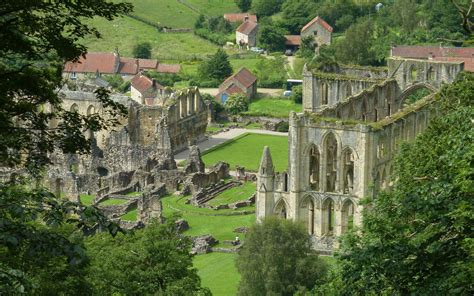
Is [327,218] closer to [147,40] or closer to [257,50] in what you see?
[257,50]

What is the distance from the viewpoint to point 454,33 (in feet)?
393

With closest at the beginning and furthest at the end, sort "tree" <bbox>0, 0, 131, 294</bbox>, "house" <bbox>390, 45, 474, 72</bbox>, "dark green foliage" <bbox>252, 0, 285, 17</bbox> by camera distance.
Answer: "tree" <bbox>0, 0, 131, 294</bbox>, "house" <bbox>390, 45, 474, 72</bbox>, "dark green foliage" <bbox>252, 0, 285, 17</bbox>

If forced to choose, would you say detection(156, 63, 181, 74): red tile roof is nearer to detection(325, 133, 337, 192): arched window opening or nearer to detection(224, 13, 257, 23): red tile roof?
detection(224, 13, 257, 23): red tile roof

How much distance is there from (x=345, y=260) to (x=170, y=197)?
46.6 meters

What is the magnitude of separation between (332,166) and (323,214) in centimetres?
261

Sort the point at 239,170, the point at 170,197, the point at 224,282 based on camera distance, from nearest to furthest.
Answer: the point at 224,282, the point at 170,197, the point at 239,170

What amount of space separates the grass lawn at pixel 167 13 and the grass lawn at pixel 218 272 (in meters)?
89.0

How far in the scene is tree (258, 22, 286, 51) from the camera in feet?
428

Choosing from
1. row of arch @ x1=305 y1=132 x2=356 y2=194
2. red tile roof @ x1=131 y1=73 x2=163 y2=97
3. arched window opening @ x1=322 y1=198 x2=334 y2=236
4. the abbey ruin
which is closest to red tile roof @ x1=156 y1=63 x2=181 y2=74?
red tile roof @ x1=131 y1=73 x2=163 y2=97

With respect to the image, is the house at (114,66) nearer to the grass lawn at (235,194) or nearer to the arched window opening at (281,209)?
the grass lawn at (235,194)

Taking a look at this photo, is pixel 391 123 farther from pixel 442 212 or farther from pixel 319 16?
pixel 319 16

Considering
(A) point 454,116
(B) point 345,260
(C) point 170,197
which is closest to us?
(B) point 345,260

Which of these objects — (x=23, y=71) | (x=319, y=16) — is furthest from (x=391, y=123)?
(x=319, y=16)

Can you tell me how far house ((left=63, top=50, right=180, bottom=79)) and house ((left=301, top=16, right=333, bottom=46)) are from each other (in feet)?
57.8
